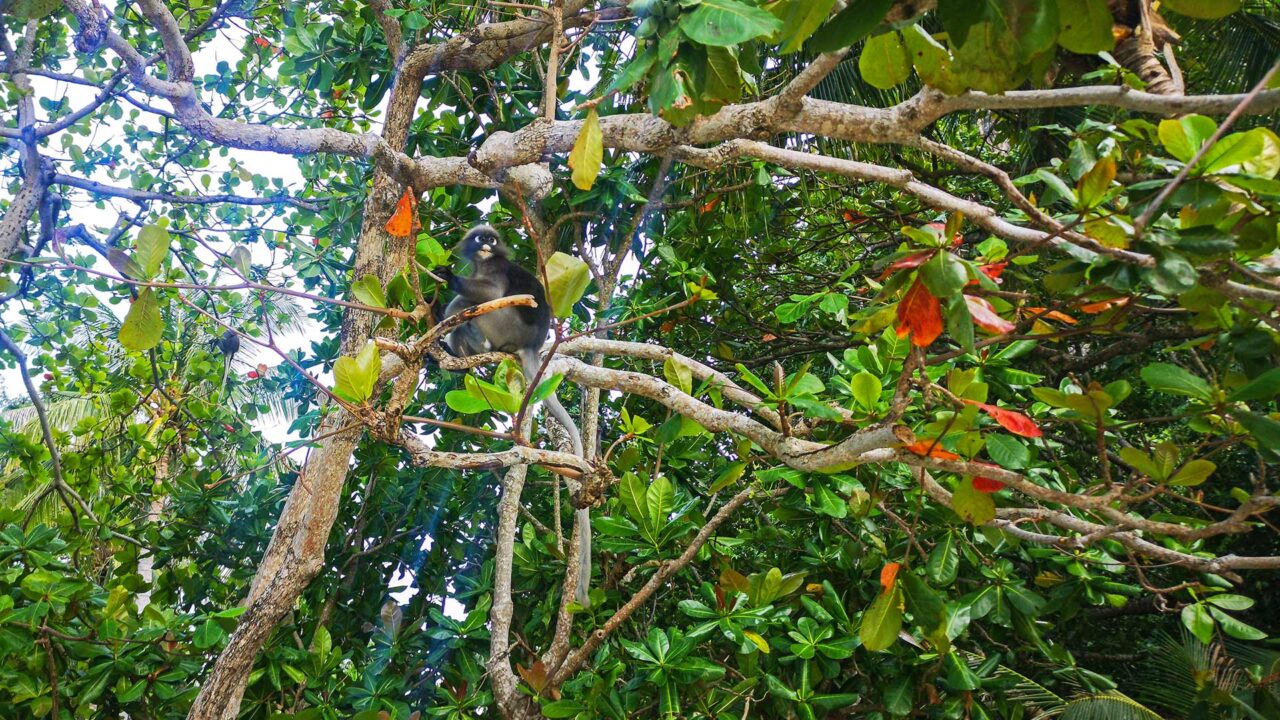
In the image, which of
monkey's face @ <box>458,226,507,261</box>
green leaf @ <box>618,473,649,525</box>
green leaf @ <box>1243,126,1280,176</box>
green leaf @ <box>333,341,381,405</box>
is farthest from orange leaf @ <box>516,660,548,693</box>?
green leaf @ <box>1243,126,1280,176</box>

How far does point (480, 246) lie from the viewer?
355cm

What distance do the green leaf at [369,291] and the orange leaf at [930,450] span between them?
4.07 feet

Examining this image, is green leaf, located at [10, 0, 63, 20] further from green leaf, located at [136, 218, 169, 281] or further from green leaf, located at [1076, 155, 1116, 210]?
green leaf, located at [1076, 155, 1116, 210]

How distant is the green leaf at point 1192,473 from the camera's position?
170 cm

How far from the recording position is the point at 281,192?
4.38 metres

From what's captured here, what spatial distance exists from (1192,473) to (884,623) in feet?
2.48

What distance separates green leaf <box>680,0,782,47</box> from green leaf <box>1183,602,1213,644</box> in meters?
2.08

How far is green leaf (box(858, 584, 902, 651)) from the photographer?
75.8 inches

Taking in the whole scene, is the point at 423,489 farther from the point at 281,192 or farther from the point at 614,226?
the point at 281,192

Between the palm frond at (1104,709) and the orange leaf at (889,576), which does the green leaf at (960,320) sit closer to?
the orange leaf at (889,576)

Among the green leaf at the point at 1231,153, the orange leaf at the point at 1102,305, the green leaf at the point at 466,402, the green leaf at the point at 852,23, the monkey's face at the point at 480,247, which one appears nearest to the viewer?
the green leaf at the point at 852,23

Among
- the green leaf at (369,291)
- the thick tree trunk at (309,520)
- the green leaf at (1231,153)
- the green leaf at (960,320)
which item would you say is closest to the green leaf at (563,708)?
the thick tree trunk at (309,520)

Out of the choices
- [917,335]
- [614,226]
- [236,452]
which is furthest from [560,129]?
[236,452]

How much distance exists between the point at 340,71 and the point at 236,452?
2.65 meters
